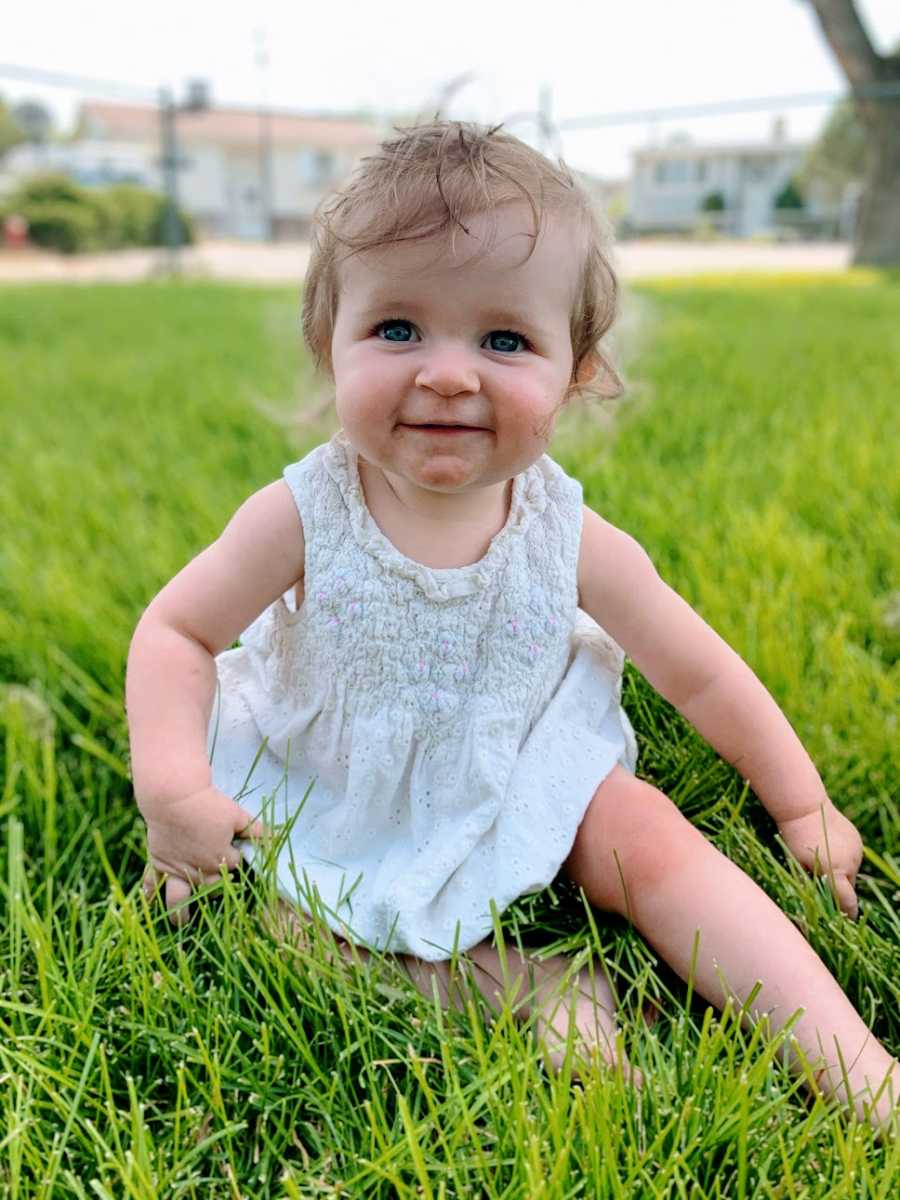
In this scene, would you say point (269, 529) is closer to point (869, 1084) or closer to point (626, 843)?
point (626, 843)

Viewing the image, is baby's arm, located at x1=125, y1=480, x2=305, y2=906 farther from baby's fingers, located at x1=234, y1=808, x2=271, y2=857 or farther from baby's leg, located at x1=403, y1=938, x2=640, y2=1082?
baby's leg, located at x1=403, y1=938, x2=640, y2=1082

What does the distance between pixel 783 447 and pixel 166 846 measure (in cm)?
202

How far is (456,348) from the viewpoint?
3.41 feet

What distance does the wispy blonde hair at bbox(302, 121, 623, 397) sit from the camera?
1.02 meters

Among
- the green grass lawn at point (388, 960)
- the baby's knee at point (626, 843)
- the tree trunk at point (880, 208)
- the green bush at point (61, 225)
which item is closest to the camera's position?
the green grass lawn at point (388, 960)

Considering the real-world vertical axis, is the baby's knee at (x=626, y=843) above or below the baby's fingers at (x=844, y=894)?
above

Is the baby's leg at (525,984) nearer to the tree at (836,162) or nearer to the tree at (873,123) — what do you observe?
the tree at (873,123)

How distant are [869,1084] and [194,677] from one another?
0.74 metres

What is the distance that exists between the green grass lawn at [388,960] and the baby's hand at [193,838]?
38 millimetres

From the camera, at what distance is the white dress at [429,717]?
1177mm

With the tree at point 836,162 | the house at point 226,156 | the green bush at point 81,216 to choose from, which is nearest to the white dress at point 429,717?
the green bush at point 81,216

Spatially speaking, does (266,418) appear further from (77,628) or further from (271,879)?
(271,879)

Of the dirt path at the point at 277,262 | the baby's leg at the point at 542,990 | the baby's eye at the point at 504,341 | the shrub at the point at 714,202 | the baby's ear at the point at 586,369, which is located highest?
the shrub at the point at 714,202

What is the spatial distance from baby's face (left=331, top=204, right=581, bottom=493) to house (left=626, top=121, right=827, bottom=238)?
38.5 ft
